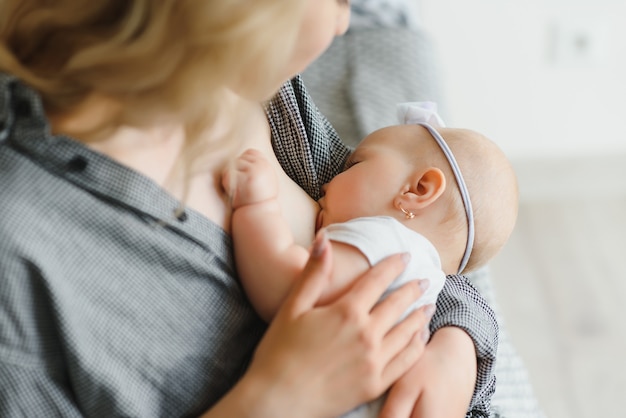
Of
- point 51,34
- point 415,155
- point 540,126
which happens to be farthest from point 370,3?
point 51,34

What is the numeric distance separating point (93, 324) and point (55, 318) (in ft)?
0.13

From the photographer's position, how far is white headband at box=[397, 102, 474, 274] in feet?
3.57

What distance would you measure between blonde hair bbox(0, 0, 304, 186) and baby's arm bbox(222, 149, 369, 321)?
0.15 meters

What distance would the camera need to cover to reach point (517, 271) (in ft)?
7.94

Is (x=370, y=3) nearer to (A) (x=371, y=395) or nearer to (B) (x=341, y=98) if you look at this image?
(B) (x=341, y=98)

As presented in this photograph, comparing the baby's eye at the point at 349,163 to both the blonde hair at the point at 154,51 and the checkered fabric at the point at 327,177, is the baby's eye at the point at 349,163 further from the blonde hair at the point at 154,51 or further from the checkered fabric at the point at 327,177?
the blonde hair at the point at 154,51

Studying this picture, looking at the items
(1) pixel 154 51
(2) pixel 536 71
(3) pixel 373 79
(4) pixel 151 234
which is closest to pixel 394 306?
(4) pixel 151 234

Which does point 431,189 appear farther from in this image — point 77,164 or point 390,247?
point 77,164

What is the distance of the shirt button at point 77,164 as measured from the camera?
0.78m

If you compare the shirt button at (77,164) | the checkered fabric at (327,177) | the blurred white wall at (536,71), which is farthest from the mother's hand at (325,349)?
the blurred white wall at (536,71)

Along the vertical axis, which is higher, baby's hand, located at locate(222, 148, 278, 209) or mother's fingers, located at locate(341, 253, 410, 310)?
baby's hand, located at locate(222, 148, 278, 209)

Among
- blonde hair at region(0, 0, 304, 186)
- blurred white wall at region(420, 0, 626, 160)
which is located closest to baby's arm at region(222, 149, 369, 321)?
blonde hair at region(0, 0, 304, 186)

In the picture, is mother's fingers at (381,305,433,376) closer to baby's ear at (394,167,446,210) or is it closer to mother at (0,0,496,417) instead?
mother at (0,0,496,417)

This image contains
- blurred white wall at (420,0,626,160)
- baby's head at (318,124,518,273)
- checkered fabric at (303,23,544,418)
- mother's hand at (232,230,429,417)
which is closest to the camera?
mother's hand at (232,230,429,417)
